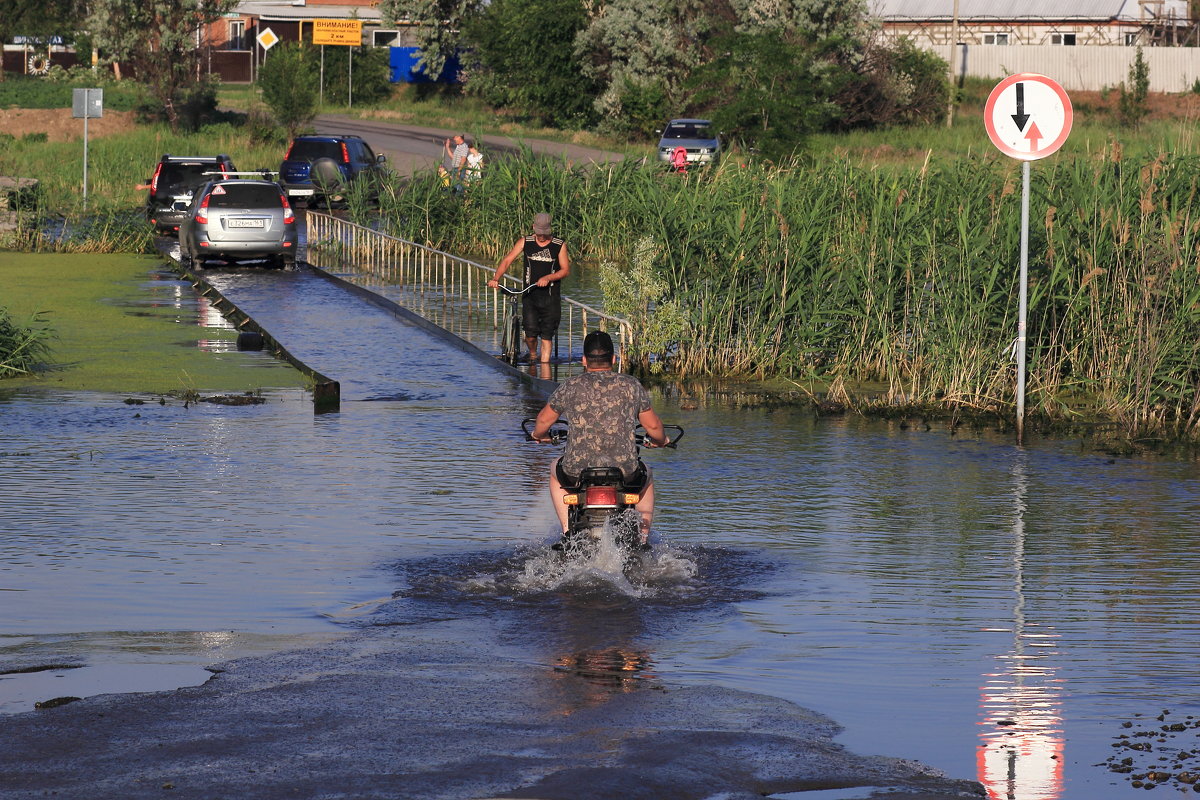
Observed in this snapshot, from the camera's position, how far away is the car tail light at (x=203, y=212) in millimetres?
31984

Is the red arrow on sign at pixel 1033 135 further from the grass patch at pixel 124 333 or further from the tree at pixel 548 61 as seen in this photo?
the tree at pixel 548 61

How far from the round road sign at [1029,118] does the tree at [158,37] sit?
53166 mm

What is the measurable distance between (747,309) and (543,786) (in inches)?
517

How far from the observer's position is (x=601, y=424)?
32.4 feet

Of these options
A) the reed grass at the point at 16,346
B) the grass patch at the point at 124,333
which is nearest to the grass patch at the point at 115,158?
the grass patch at the point at 124,333

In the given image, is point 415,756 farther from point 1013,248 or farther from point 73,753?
point 1013,248

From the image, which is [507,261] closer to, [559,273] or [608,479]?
[559,273]

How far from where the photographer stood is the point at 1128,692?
25.2 feet

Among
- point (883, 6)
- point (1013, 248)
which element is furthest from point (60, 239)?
point (883, 6)

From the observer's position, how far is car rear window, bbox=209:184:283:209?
105 ft

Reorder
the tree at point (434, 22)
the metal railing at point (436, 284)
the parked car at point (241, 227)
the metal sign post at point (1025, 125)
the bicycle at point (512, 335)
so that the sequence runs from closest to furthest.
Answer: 1. the metal sign post at point (1025, 125)
2. the bicycle at point (512, 335)
3. the metal railing at point (436, 284)
4. the parked car at point (241, 227)
5. the tree at point (434, 22)

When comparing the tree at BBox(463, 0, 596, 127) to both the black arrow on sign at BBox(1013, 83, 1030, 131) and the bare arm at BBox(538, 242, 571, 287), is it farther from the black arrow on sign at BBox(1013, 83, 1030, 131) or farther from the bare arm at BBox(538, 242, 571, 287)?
the black arrow on sign at BBox(1013, 83, 1030, 131)

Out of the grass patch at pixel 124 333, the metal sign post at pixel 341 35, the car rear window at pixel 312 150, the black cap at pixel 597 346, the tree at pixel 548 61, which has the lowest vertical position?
the grass patch at pixel 124 333

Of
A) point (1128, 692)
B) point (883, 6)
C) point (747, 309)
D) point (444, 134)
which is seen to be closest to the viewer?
point (1128, 692)
